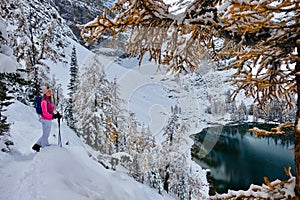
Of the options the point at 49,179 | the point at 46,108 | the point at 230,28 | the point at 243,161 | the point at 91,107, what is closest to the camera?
the point at 230,28

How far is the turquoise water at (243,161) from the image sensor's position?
32.8m

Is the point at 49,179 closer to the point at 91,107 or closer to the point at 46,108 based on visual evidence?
the point at 46,108

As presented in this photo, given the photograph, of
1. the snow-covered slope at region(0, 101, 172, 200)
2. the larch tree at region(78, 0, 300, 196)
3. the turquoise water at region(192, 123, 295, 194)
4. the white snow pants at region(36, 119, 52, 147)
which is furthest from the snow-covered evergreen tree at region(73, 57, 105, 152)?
the turquoise water at region(192, 123, 295, 194)

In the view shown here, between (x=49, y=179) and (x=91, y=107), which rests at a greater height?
(x=91, y=107)

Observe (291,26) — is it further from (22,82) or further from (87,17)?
(87,17)

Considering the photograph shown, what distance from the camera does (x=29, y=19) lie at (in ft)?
49.0

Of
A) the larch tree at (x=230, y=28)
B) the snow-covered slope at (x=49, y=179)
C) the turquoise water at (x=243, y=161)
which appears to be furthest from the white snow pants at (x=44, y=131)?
the turquoise water at (x=243, y=161)

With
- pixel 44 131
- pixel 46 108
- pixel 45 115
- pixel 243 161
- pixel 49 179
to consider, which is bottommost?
pixel 243 161

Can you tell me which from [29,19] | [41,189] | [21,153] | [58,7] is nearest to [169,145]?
[29,19]

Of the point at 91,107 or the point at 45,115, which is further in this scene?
the point at 91,107

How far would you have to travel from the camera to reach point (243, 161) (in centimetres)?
4178

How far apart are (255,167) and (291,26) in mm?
40974

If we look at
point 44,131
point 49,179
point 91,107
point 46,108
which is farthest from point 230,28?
point 91,107

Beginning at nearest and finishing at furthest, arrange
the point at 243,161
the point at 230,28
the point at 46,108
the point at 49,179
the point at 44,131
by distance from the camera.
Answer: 1. the point at 230,28
2. the point at 49,179
3. the point at 46,108
4. the point at 44,131
5. the point at 243,161
